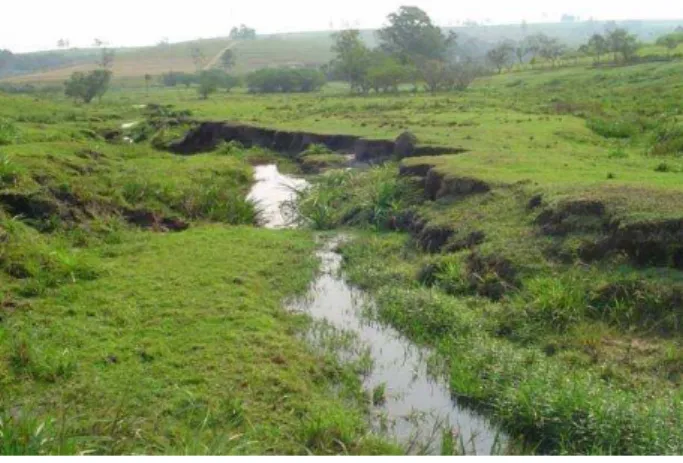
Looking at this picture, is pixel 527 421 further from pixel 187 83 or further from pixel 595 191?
pixel 187 83

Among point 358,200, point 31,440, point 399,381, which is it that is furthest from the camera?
point 358,200

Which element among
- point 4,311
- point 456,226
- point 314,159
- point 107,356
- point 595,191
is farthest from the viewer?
point 314,159

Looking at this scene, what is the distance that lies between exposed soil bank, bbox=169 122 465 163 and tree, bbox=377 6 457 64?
53603 millimetres

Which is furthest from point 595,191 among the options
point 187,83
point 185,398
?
point 187,83

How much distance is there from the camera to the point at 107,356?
929 cm

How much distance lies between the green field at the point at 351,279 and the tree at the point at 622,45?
4215 cm

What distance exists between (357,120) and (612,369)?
25.8m

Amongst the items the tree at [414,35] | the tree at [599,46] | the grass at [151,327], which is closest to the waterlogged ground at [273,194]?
the grass at [151,327]

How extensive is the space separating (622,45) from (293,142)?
41339 mm

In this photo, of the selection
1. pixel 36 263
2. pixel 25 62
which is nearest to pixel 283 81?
pixel 36 263

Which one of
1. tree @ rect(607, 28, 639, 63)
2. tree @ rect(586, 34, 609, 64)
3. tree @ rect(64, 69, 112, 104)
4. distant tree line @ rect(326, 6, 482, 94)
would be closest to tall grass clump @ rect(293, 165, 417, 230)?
distant tree line @ rect(326, 6, 482, 94)

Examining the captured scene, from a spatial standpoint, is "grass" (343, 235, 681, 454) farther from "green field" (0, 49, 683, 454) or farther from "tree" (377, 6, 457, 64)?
"tree" (377, 6, 457, 64)

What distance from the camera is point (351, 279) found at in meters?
13.9

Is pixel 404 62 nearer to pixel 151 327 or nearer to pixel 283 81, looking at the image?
pixel 283 81
